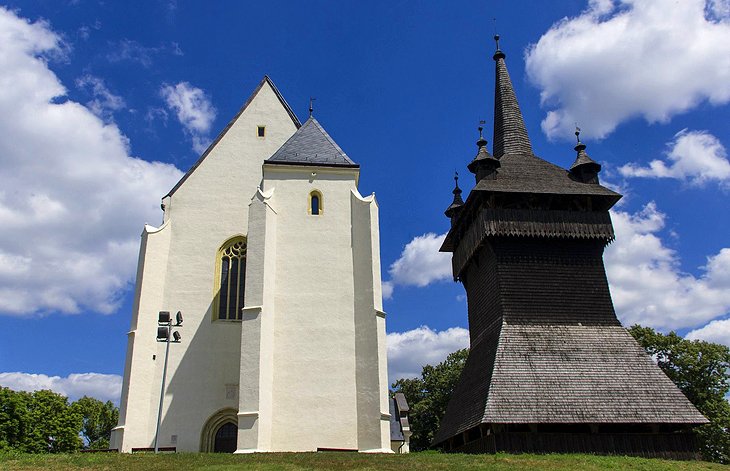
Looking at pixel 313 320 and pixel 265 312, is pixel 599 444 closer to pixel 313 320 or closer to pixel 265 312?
pixel 313 320

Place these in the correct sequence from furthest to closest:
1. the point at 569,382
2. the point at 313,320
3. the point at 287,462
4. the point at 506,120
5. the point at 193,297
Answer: the point at 506,120, the point at 193,297, the point at 569,382, the point at 313,320, the point at 287,462

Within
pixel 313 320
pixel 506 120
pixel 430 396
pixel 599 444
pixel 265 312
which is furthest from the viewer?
pixel 430 396

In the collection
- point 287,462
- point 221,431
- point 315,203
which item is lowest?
point 287,462

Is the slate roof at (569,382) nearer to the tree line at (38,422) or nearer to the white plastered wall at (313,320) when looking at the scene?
the white plastered wall at (313,320)

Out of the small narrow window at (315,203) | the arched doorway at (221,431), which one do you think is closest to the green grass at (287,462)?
the arched doorway at (221,431)

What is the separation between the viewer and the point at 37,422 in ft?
139

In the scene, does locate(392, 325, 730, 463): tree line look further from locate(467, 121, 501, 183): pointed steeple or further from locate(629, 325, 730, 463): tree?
locate(467, 121, 501, 183): pointed steeple

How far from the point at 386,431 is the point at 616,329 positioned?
12.5 metres

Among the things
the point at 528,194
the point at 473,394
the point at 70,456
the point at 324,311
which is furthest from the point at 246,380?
the point at 528,194

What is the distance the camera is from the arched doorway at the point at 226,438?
2228cm

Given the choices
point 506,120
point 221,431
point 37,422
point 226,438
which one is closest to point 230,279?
point 221,431

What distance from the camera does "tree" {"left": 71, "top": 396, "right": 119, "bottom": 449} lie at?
54.7 meters

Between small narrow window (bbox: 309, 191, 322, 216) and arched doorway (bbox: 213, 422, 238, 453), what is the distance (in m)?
9.01

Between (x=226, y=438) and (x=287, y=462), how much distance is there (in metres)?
8.45
